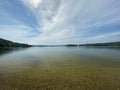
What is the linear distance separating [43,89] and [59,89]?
1.54 meters

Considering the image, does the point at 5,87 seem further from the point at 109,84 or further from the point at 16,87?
the point at 109,84

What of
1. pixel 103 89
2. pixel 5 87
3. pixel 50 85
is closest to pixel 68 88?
pixel 50 85

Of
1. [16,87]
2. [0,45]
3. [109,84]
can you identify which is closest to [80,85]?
[109,84]

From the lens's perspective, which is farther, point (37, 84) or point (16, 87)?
point (37, 84)

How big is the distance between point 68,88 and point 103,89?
10.9ft

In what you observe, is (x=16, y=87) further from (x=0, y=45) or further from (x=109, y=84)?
(x=0, y=45)

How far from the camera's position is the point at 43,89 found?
11.1 m

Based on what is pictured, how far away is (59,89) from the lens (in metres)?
11.1

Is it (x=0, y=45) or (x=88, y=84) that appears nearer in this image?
(x=88, y=84)

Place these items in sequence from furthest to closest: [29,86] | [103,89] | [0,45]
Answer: [0,45] → [29,86] → [103,89]

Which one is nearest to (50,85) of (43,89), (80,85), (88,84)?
(43,89)

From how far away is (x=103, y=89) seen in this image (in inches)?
432

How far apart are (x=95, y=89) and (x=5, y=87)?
8.86 m

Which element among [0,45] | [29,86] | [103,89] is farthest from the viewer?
[0,45]
